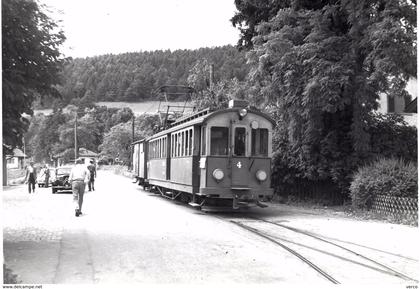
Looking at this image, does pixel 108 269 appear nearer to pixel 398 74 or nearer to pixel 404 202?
pixel 404 202

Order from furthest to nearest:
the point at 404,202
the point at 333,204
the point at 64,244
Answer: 1. the point at 333,204
2. the point at 404,202
3. the point at 64,244

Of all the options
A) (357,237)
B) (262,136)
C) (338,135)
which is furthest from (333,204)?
(357,237)

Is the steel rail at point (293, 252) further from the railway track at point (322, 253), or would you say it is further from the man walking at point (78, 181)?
the man walking at point (78, 181)

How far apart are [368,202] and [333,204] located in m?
3.84

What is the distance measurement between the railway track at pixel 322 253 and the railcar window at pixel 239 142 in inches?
102

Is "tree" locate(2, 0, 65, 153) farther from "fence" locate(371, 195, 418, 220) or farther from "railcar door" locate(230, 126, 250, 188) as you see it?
"fence" locate(371, 195, 418, 220)

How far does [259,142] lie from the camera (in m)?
15.4

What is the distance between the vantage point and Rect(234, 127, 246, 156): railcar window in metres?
15.1

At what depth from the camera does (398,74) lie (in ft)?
49.1

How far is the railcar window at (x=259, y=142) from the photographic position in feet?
50.2

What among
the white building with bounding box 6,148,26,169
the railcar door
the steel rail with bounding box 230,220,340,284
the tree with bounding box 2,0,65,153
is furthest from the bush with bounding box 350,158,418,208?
the tree with bounding box 2,0,65,153

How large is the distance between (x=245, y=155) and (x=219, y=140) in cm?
87

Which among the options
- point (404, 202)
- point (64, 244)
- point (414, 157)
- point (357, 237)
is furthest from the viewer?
point (414, 157)

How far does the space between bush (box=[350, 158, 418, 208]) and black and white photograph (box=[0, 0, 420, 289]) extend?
4 centimetres
